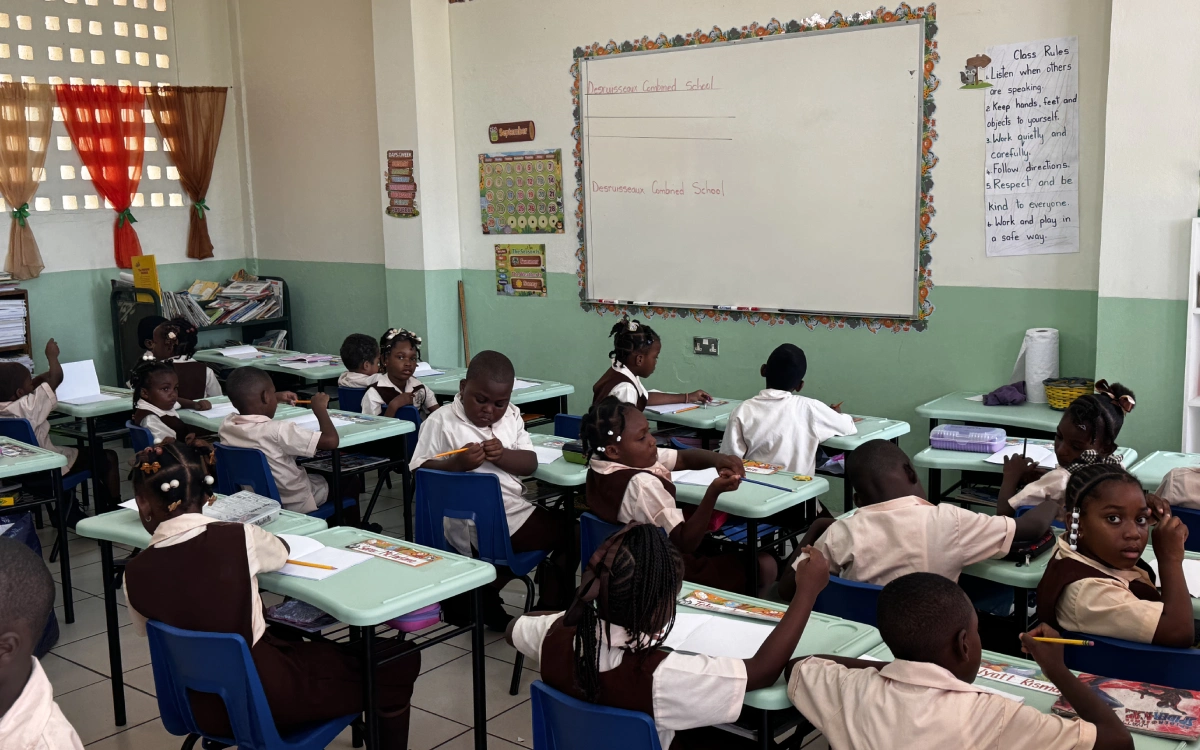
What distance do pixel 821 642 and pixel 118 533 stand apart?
1.81m

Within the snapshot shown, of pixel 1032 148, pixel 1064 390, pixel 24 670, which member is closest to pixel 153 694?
pixel 24 670

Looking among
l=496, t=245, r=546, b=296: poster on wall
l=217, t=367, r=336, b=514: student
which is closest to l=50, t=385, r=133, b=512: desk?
l=217, t=367, r=336, b=514: student

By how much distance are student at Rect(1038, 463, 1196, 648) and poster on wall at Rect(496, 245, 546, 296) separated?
462cm

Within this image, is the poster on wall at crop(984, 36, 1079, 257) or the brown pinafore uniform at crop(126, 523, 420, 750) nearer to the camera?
the brown pinafore uniform at crop(126, 523, 420, 750)

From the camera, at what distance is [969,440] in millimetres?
3762

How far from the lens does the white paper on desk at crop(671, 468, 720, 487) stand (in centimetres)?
329

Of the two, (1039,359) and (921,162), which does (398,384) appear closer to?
(921,162)

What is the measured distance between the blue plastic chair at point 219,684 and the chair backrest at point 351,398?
9.82ft

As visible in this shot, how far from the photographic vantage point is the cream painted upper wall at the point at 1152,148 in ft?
13.5

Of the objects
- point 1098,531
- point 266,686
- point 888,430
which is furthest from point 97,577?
point 1098,531

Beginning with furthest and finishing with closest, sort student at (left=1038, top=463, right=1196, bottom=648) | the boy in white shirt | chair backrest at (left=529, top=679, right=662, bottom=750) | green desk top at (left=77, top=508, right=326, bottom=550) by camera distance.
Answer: green desk top at (left=77, top=508, right=326, bottom=550), student at (left=1038, top=463, right=1196, bottom=648), chair backrest at (left=529, top=679, right=662, bottom=750), the boy in white shirt

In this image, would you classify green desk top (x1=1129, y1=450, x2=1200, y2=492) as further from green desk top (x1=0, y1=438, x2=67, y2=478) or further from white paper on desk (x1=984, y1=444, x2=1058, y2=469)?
green desk top (x1=0, y1=438, x2=67, y2=478)

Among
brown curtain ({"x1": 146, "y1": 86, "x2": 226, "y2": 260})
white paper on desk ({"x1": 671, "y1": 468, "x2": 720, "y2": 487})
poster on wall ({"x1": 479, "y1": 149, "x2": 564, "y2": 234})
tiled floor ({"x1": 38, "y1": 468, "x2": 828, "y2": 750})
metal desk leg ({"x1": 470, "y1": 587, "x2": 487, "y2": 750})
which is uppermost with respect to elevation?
brown curtain ({"x1": 146, "y1": 86, "x2": 226, "y2": 260})

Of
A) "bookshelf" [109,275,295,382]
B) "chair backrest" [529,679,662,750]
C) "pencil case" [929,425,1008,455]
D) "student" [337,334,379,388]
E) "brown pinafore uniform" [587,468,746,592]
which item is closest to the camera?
Result: "chair backrest" [529,679,662,750]
